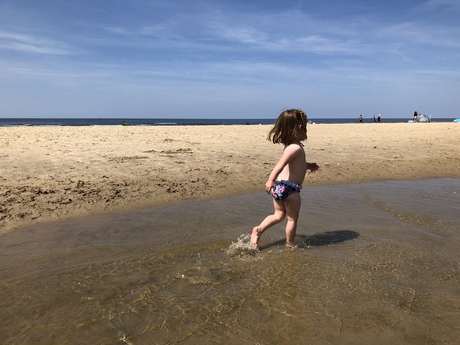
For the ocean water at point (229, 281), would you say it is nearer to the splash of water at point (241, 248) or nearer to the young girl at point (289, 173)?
the splash of water at point (241, 248)

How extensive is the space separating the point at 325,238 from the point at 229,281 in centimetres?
174

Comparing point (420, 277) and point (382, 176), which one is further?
point (382, 176)

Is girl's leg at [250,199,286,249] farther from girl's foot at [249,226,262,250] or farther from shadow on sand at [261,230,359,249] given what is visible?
shadow on sand at [261,230,359,249]

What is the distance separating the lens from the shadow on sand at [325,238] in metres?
4.27

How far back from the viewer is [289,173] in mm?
4191

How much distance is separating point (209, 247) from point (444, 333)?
2405 millimetres

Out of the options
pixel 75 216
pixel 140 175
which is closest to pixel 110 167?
pixel 140 175

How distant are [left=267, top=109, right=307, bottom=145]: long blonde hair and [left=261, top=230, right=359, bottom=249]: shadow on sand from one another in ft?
4.06

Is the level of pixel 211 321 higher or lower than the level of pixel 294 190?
lower

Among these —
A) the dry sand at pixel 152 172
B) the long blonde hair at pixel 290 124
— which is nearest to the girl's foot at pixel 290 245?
the long blonde hair at pixel 290 124

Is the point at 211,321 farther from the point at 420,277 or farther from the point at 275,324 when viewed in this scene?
the point at 420,277

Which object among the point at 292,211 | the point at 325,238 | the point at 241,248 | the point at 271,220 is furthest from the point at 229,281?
the point at 325,238

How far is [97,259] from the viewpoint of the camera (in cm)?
372

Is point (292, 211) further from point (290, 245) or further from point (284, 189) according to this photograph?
point (290, 245)
